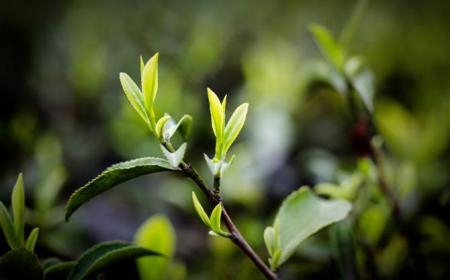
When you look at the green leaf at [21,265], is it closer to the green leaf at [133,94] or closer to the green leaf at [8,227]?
the green leaf at [8,227]

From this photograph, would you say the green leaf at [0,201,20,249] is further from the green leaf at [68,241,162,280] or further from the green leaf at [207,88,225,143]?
the green leaf at [207,88,225,143]

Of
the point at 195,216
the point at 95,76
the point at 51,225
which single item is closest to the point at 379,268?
the point at 195,216

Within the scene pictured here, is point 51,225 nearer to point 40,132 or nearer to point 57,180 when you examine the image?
point 57,180

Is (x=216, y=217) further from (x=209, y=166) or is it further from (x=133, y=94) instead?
(x=133, y=94)

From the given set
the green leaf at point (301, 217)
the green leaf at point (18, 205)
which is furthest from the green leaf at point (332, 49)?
the green leaf at point (18, 205)

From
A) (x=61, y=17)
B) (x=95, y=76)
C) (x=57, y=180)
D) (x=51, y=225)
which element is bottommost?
(x=51, y=225)

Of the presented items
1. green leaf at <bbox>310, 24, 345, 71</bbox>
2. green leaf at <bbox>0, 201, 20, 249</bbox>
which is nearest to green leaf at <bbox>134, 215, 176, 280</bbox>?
green leaf at <bbox>0, 201, 20, 249</bbox>
